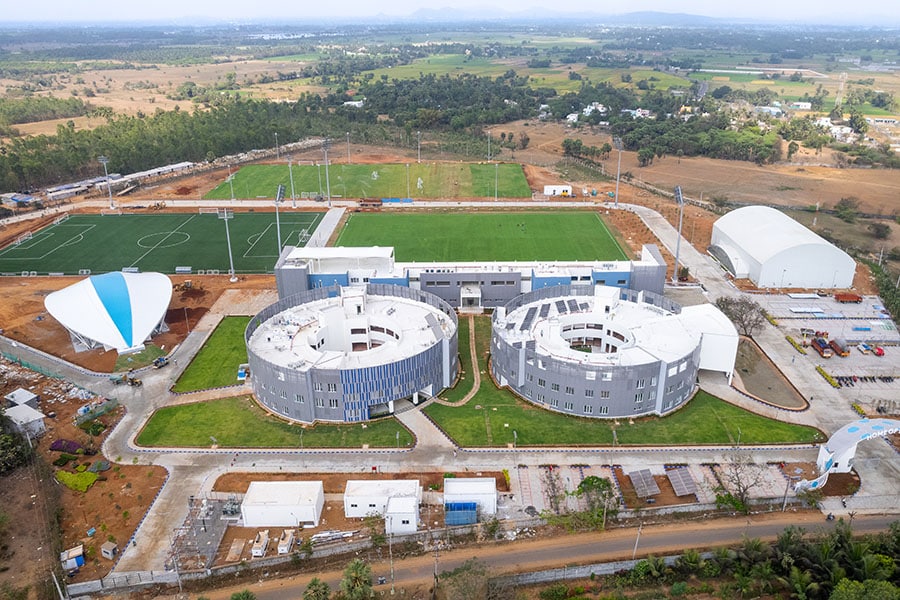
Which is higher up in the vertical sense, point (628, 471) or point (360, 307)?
point (360, 307)

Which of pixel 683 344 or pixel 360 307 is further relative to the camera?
pixel 360 307

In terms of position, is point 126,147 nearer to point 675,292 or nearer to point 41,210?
point 41,210

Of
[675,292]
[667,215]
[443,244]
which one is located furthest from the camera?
[667,215]

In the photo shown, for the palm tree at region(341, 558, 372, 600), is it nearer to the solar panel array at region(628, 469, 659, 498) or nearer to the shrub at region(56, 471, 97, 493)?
the solar panel array at region(628, 469, 659, 498)

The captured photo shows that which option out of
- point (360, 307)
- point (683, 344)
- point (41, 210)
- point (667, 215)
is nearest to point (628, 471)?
point (683, 344)

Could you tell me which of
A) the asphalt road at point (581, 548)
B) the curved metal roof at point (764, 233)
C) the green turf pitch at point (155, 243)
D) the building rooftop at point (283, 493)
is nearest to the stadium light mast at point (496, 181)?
the green turf pitch at point (155, 243)

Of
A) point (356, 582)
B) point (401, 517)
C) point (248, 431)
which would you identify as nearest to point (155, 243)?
point (248, 431)
